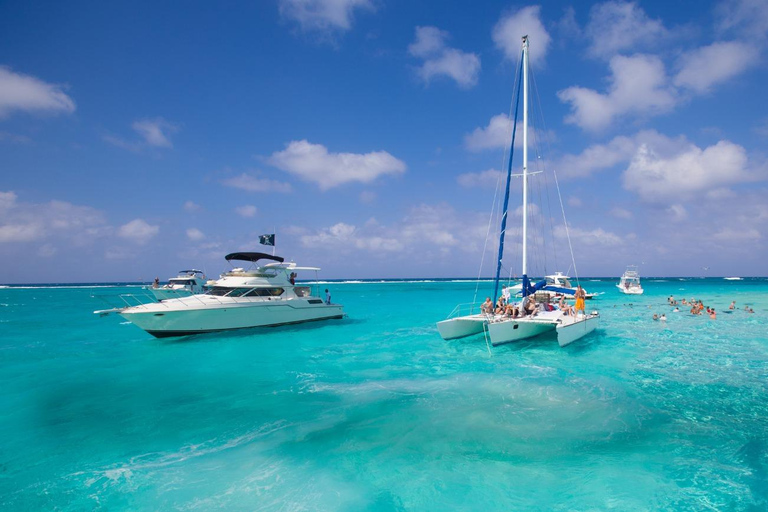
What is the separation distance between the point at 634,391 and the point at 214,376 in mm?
13252

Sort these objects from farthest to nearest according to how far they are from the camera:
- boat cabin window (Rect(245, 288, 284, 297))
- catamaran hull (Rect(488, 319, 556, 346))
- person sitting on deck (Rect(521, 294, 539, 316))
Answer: boat cabin window (Rect(245, 288, 284, 297)), person sitting on deck (Rect(521, 294, 539, 316)), catamaran hull (Rect(488, 319, 556, 346))

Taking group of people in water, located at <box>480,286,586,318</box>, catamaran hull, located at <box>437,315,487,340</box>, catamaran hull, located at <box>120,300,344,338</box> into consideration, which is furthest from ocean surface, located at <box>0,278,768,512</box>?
catamaran hull, located at <box>120,300,344,338</box>

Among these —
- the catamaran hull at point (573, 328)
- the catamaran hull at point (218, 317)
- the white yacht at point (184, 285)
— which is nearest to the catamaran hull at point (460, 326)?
Result: the catamaran hull at point (573, 328)

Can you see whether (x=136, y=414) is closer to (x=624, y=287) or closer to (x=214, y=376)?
(x=214, y=376)

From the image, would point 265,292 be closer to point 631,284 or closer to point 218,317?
point 218,317

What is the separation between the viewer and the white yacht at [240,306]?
61.4 ft

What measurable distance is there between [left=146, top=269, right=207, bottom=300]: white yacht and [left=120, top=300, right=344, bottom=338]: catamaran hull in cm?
1765

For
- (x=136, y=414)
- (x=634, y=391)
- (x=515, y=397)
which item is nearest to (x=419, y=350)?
(x=515, y=397)

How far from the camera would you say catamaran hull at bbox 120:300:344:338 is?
1850cm

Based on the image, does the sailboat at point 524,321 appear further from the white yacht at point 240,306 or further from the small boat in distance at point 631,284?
the small boat in distance at point 631,284

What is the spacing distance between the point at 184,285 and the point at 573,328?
38.0 m

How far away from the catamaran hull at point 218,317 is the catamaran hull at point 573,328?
15098 millimetres

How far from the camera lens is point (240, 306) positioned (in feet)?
67.1

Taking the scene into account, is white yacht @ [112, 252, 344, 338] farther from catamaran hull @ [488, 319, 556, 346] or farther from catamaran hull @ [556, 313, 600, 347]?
catamaran hull @ [556, 313, 600, 347]
